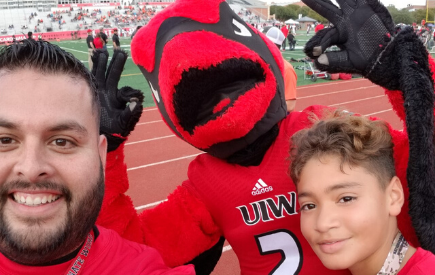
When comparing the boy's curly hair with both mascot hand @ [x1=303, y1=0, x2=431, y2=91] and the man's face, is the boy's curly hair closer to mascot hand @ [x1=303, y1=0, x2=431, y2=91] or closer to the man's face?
mascot hand @ [x1=303, y1=0, x2=431, y2=91]

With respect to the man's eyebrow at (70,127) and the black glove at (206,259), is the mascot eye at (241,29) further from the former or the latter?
the black glove at (206,259)

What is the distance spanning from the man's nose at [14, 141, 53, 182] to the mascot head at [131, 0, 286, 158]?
1.91 feet

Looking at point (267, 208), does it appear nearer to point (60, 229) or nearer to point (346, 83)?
point (60, 229)

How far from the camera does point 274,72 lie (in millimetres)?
1762

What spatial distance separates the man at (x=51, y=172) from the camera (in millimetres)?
1154

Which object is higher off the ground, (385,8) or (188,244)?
(385,8)

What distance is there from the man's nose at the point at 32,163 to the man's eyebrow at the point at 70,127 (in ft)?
0.21

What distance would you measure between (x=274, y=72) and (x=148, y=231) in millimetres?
945

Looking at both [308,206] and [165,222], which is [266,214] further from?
[165,222]

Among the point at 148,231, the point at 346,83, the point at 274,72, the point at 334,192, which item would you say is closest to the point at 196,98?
the point at 274,72

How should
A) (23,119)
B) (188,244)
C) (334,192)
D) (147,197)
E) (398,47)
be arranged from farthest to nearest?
(147,197) < (188,244) < (398,47) < (334,192) < (23,119)

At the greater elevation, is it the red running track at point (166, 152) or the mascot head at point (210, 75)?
the mascot head at point (210, 75)

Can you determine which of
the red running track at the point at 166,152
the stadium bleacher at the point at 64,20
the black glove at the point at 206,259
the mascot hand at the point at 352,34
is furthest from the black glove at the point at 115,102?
the stadium bleacher at the point at 64,20

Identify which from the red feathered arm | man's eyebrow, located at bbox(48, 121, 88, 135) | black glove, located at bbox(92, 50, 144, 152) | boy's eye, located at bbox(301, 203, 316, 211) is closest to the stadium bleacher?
black glove, located at bbox(92, 50, 144, 152)
